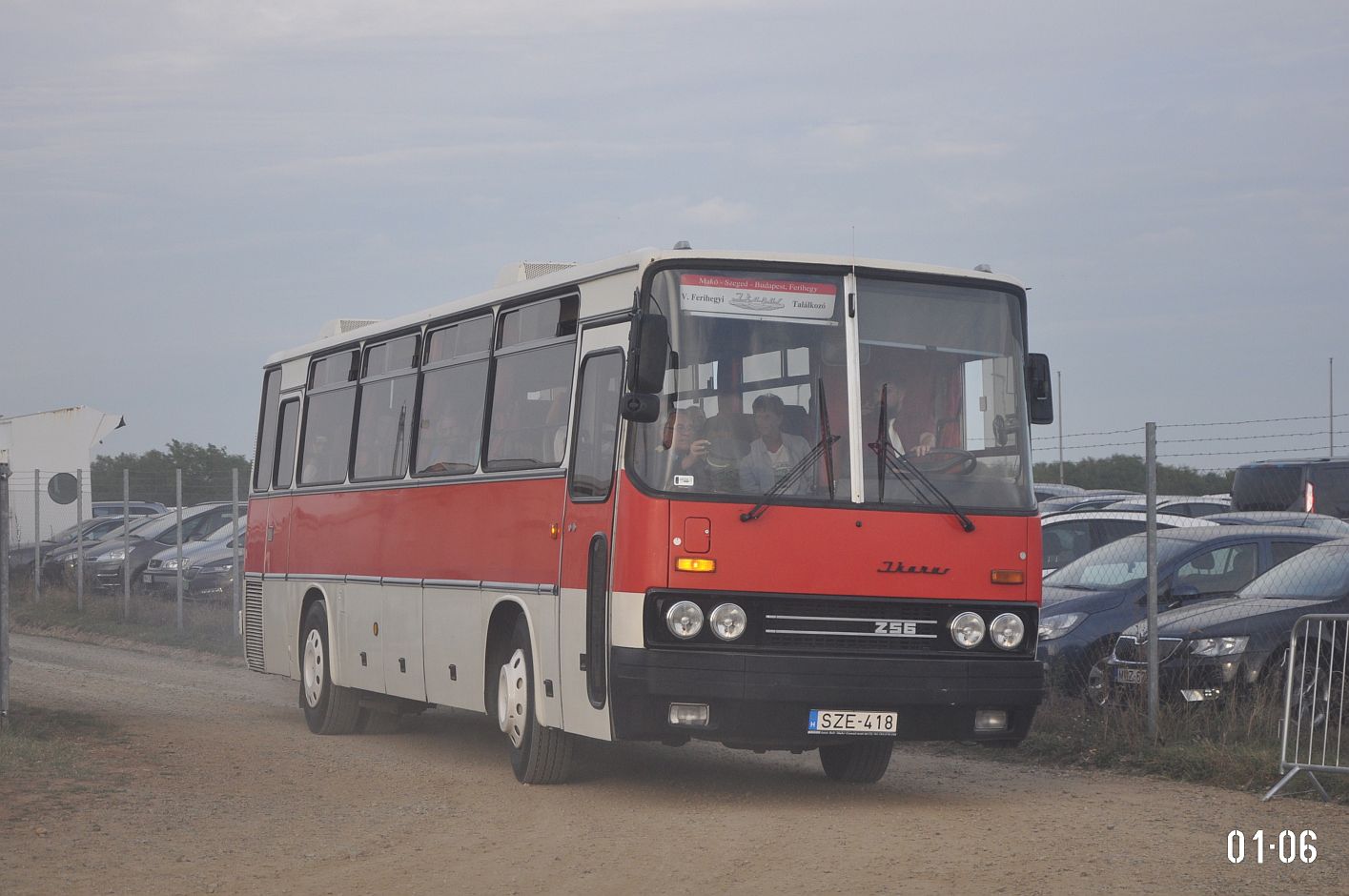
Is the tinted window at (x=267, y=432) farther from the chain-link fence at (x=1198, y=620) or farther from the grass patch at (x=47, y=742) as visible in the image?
the chain-link fence at (x=1198, y=620)

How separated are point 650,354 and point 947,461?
→ 6.76 ft

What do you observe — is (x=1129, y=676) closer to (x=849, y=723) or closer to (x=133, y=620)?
(x=849, y=723)

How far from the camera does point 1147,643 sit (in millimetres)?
13047

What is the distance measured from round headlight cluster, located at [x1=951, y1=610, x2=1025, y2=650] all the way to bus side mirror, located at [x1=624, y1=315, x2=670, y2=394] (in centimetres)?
233

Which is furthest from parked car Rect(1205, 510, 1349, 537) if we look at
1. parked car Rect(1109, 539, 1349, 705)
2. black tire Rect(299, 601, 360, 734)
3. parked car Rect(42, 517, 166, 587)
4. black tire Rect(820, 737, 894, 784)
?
parked car Rect(42, 517, 166, 587)

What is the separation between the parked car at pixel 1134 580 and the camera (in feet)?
49.8

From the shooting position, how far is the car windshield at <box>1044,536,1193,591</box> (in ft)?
52.1

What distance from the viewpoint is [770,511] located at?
34.4 feet

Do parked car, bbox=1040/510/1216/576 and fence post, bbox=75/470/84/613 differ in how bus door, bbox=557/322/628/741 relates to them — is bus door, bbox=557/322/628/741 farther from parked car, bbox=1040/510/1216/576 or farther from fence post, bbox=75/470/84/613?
fence post, bbox=75/470/84/613

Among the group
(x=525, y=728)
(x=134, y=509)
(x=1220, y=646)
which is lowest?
(x=525, y=728)

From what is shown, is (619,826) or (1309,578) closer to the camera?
(619,826)

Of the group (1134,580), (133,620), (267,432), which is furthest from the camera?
(133,620)
